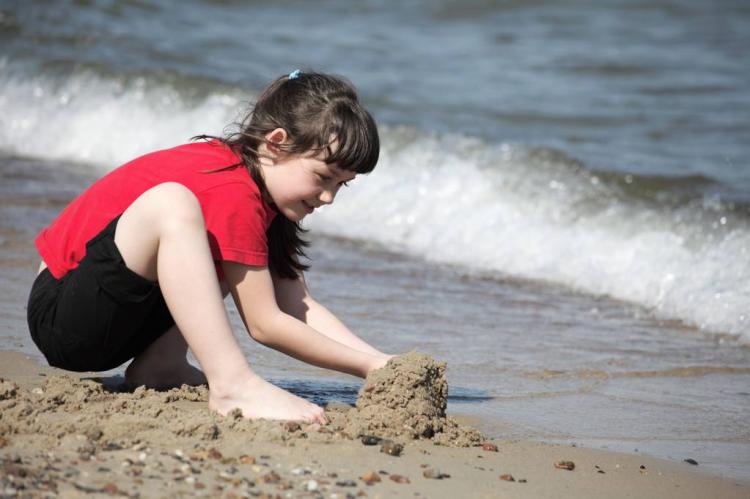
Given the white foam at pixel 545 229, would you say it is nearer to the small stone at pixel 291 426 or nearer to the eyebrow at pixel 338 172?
the eyebrow at pixel 338 172

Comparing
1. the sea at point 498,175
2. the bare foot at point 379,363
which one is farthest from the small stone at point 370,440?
the sea at point 498,175

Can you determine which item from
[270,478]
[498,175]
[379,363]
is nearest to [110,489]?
[270,478]

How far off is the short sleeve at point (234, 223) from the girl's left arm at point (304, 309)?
0.40m

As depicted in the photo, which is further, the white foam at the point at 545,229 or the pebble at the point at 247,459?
the white foam at the point at 545,229

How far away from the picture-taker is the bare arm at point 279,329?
9.96 feet

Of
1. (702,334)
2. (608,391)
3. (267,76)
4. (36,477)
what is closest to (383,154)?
(267,76)

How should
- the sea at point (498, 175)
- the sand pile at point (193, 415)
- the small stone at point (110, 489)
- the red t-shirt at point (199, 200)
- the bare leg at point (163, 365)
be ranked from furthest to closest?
the sea at point (498, 175), the bare leg at point (163, 365), the red t-shirt at point (199, 200), the sand pile at point (193, 415), the small stone at point (110, 489)

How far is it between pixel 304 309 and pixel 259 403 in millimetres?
494

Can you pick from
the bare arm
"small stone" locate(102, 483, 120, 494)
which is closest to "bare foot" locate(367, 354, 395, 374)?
the bare arm

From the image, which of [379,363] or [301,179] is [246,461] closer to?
[379,363]

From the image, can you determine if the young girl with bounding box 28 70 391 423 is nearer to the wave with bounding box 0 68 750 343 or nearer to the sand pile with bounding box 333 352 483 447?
the sand pile with bounding box 333 352 483 447

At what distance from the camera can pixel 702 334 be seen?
15.8 feet

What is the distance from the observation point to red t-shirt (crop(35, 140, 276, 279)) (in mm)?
2949

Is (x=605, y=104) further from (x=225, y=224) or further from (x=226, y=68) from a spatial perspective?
(x=225, y=224)
